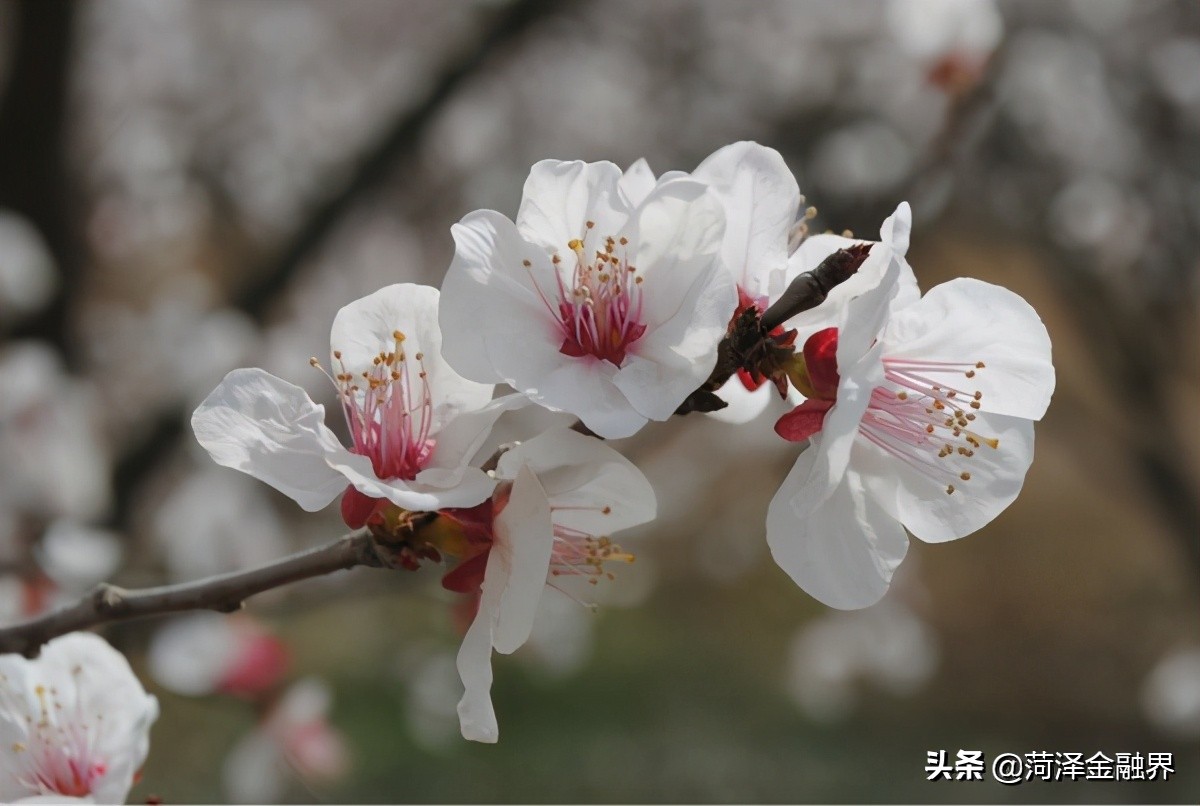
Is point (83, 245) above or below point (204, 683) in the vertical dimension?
above

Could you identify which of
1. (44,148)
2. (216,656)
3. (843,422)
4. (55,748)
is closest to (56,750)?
(55,748)

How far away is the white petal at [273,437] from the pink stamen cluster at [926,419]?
1.02 feet

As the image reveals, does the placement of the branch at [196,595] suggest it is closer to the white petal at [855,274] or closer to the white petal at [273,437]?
the white petal at [273,437]

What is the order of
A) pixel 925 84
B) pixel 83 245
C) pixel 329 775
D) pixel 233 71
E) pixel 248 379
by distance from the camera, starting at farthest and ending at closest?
pixel 233 71
pixel 83 245
pixel 925 84
pixel 329 775
pixel 248 379

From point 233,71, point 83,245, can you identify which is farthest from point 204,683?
point 233,71

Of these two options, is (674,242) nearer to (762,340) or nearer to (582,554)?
(762,340)

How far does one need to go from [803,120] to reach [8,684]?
103 inches

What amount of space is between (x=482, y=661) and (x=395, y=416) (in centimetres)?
16

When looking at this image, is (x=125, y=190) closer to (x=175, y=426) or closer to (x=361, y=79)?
(x=361, y=79)

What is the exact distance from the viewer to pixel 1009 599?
22.9 feet

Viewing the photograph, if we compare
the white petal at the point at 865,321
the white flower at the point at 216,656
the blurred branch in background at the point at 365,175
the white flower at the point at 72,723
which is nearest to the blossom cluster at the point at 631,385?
the white petal at the point at 865,321

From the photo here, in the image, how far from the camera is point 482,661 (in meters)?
0.60

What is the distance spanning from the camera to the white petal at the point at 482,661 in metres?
0.59

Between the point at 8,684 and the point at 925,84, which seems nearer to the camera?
the point at 8,684
